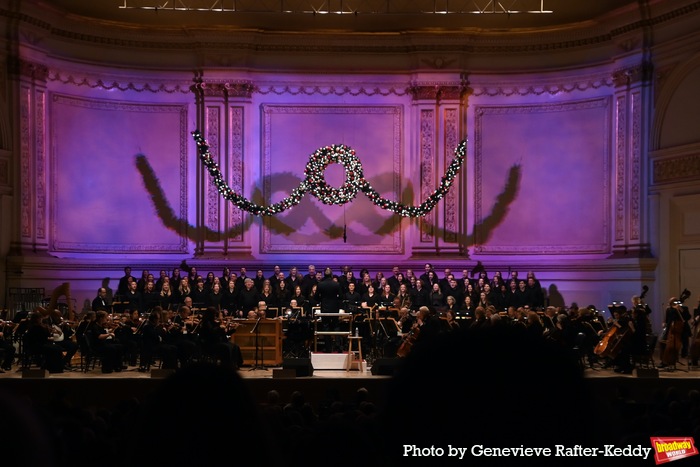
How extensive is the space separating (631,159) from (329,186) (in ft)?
23.7

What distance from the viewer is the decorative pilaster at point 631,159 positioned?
18.2 m

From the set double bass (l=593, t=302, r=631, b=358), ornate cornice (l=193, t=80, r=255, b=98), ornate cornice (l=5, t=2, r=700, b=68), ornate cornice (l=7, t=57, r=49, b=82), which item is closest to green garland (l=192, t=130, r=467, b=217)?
ornate cornice (l=193, t=80, r=255, b=98)

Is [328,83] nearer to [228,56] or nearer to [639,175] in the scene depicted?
[228,56]

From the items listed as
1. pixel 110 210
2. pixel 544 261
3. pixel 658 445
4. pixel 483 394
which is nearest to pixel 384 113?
pixel 544 261

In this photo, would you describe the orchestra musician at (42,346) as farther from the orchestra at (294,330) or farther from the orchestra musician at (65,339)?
the orchestra musician at (65,339)

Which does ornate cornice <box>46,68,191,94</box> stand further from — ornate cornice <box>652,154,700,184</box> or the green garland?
ornate cornice <box>652,154,700,184</box>

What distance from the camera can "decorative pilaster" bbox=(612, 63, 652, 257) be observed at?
18.2m

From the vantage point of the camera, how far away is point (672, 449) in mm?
3670

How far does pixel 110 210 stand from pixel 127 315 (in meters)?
5.74

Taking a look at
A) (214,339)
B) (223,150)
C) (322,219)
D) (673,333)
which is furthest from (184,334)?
(673,333)

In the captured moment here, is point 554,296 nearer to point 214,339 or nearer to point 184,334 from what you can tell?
point 214,339

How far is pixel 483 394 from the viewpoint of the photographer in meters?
0.84

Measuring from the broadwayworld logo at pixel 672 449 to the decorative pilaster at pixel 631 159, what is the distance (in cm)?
1494

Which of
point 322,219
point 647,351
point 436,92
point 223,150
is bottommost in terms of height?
point 647,351
